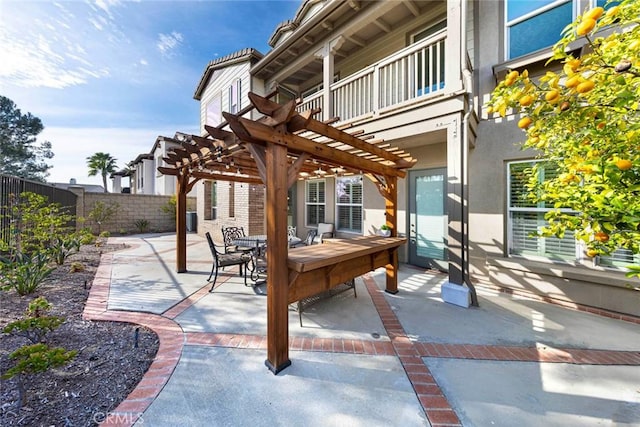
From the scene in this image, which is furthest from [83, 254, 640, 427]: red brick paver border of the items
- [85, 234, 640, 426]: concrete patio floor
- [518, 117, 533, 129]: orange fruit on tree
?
[518, 117, 533, 129]: orange fruit on tree

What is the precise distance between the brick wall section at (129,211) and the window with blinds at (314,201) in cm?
963

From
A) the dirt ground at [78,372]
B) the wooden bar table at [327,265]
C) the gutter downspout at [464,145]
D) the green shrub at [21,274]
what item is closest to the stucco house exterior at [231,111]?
the green shrub at [21,274]

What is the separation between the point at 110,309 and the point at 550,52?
26.8 ft

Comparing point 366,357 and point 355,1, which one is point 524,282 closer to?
A: point 366,357

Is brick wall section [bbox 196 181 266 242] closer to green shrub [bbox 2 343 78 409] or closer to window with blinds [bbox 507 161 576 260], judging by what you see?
green shrub [bbox 2 343 78 409]

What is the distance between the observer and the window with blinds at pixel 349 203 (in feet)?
25.2

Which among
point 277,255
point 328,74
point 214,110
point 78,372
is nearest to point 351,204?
point 328,74

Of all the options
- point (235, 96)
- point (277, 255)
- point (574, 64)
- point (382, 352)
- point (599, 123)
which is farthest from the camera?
point (235, 96)

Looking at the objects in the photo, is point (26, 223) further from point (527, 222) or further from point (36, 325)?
point (527, 222)

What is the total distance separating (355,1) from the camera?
17.7ft

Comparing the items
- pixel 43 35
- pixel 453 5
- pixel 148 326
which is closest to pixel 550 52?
pixel 453 5

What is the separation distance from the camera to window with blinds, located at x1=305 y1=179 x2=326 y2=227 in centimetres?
882

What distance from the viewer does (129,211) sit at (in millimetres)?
13266

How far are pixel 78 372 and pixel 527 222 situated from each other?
683 cm
